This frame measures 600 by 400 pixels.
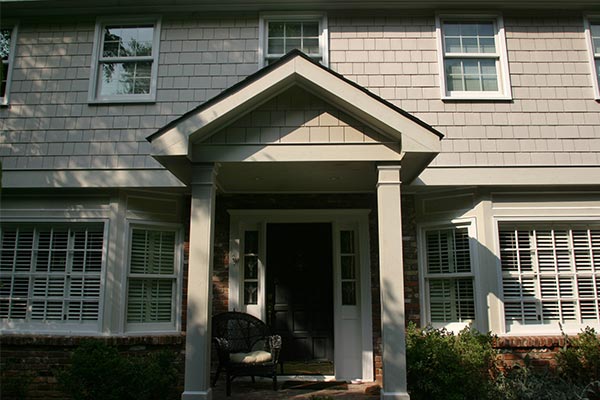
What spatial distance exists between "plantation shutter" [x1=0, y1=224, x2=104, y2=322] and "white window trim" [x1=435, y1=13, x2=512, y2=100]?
5.38 metres

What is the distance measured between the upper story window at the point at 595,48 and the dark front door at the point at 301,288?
4.37 m

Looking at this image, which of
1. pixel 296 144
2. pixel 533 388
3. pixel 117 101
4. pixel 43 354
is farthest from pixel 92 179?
pixel 533 388

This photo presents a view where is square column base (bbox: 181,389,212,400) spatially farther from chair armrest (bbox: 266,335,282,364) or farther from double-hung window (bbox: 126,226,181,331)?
double-hung window (bbox: 126,226,181,331)

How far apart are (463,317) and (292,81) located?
4040mm

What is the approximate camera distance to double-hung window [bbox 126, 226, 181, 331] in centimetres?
704

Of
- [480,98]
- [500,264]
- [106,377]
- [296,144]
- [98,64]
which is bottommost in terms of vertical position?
[106,377]

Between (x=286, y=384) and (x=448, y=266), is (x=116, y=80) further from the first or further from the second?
(x=448, y=266)

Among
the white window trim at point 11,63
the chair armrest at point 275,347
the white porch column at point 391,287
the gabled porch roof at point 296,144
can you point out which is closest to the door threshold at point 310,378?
the chair armrest at point 275,347

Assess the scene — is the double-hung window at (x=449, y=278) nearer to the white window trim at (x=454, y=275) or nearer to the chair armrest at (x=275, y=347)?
the white window trim at (x=454, y=275)

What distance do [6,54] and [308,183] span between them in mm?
5044

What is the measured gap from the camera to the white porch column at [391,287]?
4996mm

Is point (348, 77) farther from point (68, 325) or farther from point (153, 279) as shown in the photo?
point (68, 325)

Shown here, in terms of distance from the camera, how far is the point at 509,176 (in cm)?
692

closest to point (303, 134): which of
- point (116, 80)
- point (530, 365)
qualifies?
point (116, 80)
